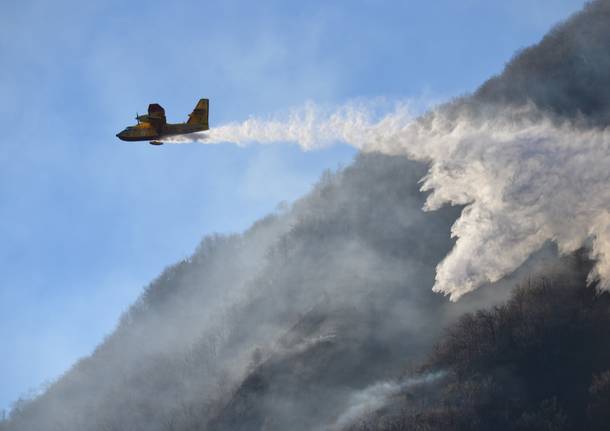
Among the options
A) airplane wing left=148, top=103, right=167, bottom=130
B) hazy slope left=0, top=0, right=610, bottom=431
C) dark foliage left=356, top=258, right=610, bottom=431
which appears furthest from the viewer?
hazy slope left=0, top=0, right=610, bottom=431

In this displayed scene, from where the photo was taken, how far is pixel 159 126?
114m

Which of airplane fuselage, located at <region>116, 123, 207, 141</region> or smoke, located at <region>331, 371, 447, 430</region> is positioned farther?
smoke, located at <region>331, 371, 447, 430</region>

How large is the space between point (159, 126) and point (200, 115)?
506 centimetres

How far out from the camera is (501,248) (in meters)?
125

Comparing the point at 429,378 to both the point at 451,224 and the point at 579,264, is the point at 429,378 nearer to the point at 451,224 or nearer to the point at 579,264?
the point at 579,264

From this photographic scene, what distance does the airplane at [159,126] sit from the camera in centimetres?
11394

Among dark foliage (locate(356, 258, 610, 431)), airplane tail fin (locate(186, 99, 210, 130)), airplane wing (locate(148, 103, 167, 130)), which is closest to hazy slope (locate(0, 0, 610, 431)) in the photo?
dark foliage (locate(356, 258, 610, 431))

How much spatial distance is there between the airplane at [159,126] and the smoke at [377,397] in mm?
46591

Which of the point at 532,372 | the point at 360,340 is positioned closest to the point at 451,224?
the point at 360,340

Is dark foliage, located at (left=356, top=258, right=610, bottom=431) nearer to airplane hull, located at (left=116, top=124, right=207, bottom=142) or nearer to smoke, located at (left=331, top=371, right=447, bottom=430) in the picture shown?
smoke, located at (left=331, top=371, right=447, bottom=430)

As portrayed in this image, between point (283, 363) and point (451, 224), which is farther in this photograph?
point (451, 224)

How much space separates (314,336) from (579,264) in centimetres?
4296

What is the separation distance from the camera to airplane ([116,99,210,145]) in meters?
114

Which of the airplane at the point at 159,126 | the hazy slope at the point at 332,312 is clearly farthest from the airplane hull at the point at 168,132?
the hazy slope at the point at 332,312
